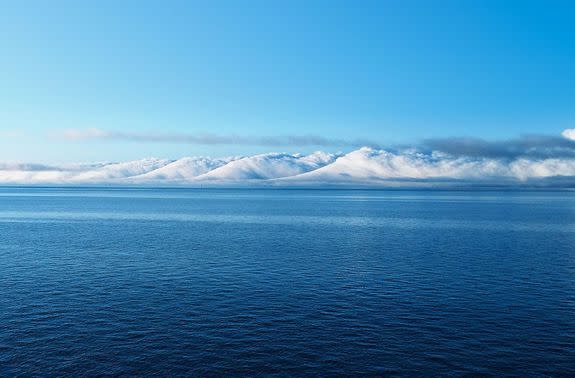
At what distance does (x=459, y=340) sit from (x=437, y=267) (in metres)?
34.4

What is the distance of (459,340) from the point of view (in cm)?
Answer: 4031

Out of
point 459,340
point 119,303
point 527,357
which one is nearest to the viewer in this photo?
point 527,357

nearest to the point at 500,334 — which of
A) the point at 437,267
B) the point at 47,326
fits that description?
the point at 437,267

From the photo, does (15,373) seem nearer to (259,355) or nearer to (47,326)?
(47,326)

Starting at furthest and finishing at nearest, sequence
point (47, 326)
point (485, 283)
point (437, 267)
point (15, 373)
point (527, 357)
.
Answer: point (437, 267), point (485, 283), point (47, 326), point (527, 357), point (15, 373)

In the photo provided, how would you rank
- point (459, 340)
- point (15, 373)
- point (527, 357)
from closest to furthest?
point (15, 373), point (527, 357), point (459, 340)

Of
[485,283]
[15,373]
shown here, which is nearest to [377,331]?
[485,283]

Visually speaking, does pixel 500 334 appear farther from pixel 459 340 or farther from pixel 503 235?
pixel 503 235

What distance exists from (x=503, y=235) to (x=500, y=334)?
88193 millimetres

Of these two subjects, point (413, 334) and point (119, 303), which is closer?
point (413, 334)

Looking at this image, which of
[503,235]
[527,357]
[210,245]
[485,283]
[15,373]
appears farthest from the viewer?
[503,235]

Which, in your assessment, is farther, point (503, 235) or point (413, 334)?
point (503, 235)

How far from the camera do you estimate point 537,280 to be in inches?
2496

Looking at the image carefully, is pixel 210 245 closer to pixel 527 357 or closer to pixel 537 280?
pixel 537 280
